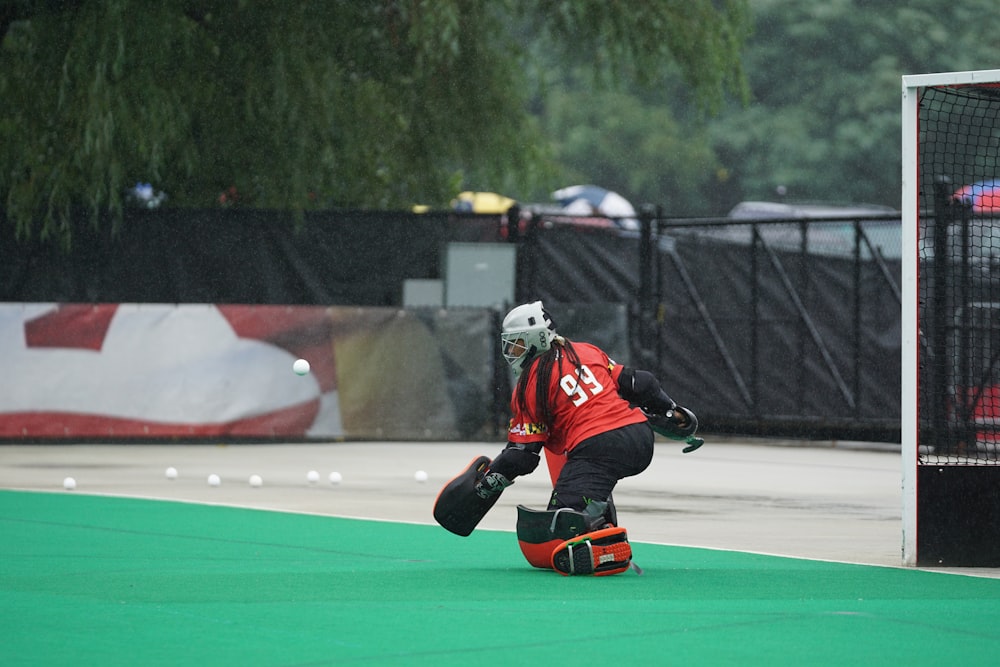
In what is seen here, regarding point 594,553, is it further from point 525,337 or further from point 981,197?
point 981,197

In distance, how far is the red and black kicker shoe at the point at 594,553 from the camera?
8.04m

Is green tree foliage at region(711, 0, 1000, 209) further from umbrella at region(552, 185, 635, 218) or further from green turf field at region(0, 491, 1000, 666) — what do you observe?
green turf field at region(0, 491, 1000, 666)

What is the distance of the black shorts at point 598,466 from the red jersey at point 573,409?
52 millimetres

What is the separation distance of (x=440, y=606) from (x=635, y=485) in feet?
23.9

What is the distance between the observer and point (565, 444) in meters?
8.56

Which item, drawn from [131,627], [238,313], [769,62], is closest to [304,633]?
[131,627]

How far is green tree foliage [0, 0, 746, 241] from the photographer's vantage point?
17.4 metres

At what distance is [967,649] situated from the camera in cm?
608

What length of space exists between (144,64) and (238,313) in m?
2.88

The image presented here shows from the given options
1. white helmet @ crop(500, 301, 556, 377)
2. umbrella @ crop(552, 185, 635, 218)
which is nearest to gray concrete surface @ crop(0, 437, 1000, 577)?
white helmet @ crop(500, 301, 556, 377)

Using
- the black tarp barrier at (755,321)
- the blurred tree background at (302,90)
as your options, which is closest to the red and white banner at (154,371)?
the blurred tree background at (302,90)

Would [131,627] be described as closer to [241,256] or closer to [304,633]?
[304,633]

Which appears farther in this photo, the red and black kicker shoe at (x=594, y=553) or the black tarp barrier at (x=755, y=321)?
the black tarp barrier at (x=755, y=321)

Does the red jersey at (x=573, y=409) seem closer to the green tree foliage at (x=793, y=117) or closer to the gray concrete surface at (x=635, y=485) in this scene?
the gray concrete surface at (x=635, y=485)
